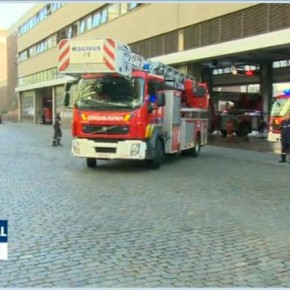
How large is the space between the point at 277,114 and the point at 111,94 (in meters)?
10.8

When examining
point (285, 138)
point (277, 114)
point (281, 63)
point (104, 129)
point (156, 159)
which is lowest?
point (156, 159)

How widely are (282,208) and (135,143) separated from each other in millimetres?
5302

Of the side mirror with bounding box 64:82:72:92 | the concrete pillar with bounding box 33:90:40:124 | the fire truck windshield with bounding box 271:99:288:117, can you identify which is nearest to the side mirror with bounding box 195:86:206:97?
the fire truck windshield with bounding box 271:99:288:117

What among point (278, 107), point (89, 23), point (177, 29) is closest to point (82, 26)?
point (89, 23)

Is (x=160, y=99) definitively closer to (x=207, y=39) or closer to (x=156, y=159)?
(x=156, y=159)

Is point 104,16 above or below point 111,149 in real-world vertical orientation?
above

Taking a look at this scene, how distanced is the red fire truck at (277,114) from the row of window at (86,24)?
43.3ft

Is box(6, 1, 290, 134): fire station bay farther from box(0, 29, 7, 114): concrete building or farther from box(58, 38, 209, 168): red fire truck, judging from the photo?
box(0, 29, 7, 114): concrete building

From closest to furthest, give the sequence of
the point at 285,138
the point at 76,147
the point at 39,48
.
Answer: the point at 76,147
the point at 285,138
the point at 39,48

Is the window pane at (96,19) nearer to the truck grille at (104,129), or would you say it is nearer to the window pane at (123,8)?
the window pane at (123,8)

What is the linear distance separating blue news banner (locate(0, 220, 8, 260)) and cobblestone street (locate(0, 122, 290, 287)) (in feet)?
0.33

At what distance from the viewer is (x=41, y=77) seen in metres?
55.2

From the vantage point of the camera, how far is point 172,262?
5.31 meters

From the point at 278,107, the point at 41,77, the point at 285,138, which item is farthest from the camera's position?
the point at 41,77
